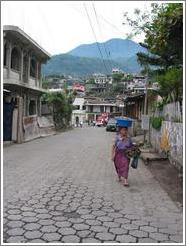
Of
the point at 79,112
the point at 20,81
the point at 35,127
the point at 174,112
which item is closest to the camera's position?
the point at 174,112

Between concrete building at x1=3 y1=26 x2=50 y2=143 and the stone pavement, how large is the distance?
35.5 ft

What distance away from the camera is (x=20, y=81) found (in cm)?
2528

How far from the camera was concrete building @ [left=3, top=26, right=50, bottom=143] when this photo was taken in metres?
21.7

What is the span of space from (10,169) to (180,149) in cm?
491

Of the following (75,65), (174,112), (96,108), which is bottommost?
(174,112)

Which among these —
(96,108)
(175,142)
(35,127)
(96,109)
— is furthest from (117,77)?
(175,142)

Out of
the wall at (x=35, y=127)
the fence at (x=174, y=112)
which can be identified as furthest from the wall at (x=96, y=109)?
the fence at (x=174, y=112)

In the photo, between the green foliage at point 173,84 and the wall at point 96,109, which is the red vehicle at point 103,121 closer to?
the wall at point 96,109

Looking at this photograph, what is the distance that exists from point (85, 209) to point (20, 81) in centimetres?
1952

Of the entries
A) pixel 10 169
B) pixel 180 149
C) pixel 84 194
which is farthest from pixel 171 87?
pixel 84 194

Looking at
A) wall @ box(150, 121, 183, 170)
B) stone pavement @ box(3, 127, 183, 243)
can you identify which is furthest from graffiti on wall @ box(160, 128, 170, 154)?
stone pavement @ box(3, 127, 183, 243)

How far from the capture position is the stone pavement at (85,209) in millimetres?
5336

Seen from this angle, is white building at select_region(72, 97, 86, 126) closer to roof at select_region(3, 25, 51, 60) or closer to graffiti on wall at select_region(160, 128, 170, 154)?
roof at select_region(3, 25, 51, 60)

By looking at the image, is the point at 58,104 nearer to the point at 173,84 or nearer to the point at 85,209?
the point at 173,84
